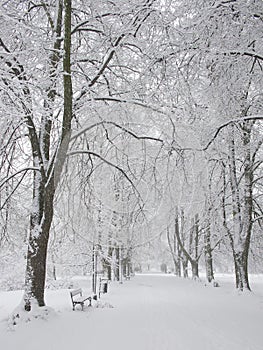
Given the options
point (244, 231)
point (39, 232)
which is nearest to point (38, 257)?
point (39, 232)

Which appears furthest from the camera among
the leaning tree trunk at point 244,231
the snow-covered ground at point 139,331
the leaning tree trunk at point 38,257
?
the leaning tree trunk at point 244,231

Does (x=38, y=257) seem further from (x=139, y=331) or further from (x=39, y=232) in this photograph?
(x=139, y=331)

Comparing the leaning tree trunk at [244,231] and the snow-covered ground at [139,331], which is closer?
the snow-covered ground at [139,331]

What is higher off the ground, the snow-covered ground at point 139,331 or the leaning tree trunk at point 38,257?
the leaning tree trunk at point 38,257

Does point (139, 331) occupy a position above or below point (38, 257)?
below

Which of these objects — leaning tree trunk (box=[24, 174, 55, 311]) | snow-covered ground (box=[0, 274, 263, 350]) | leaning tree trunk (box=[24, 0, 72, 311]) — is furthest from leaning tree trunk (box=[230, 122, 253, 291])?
leaning tree trunk (box=[24, 174, 55, 311])

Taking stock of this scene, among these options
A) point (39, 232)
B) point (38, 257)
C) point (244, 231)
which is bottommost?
point (38, 257)

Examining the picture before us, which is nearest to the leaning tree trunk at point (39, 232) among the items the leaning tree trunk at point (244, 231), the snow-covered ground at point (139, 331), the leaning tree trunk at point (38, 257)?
the leaning tree trunk at point (38, 257)

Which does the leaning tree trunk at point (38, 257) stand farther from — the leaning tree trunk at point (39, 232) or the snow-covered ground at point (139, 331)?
the snow-covered ground at point (139, 331)

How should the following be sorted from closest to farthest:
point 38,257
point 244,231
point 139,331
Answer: point 139,331 → point 38,257 → point 244,231

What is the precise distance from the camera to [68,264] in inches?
1041

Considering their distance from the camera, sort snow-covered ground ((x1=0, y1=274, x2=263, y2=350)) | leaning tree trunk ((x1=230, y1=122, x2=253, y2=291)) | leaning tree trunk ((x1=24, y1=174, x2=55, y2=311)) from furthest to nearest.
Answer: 1. leaning tree trunk ((x1=230, y1=122, x2=253, y2=291))
2. leaning tree trunk ((x1=24, y1=174, x2=55, y2=311))
3. snow-covered ground ((x1=0, y1=274, x2=263, y2=350))

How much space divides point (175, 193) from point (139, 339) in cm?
411

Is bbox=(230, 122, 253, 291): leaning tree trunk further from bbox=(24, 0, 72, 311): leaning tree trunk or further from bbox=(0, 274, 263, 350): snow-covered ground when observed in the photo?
bbox=(24, 0, 72, 311): leaning tree trunk
